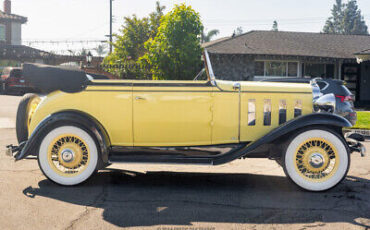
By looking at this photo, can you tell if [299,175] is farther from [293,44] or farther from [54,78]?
[293,44]

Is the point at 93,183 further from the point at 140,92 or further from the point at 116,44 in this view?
the point at 116,44

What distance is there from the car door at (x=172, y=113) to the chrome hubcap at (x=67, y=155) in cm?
79

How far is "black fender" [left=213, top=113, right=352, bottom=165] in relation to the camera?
4590 millimetres

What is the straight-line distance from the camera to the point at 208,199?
4367 millimetres

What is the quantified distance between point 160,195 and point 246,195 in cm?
99

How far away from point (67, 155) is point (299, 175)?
2.79 meters

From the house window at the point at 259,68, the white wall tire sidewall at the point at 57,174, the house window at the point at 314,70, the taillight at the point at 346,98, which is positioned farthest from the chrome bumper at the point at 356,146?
the house window at the point at 314,70

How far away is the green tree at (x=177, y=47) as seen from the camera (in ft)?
56.2

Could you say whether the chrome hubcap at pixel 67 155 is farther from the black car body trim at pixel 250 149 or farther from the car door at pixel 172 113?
the car door at pixel 172 113

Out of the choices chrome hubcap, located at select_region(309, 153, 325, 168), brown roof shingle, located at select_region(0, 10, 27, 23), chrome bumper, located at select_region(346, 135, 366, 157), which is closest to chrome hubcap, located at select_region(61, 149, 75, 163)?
chrome hubcap, located at select_region(309, 153, 325, 168)

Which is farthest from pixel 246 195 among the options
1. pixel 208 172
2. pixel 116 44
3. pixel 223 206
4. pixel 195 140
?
pixel 116 44

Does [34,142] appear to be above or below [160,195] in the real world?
above

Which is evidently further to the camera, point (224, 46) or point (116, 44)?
point (116, 44)

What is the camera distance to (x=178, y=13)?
17250mm
